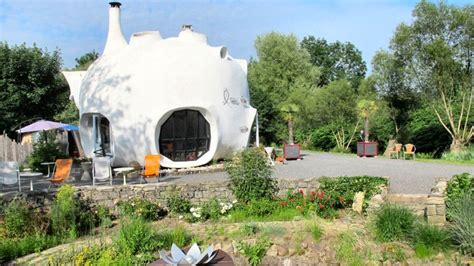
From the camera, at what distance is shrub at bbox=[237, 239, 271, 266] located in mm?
7121

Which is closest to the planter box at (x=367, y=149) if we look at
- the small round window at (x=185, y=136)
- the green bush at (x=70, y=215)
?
the small round window at (x=185, y=136)

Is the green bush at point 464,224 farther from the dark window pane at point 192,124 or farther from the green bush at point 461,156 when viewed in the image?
the green bush at point 461,156

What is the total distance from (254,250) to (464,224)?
10.4 feet

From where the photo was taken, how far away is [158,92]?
1530 centimetres

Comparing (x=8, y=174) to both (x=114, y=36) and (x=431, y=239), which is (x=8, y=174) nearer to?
(x=114, y=36)

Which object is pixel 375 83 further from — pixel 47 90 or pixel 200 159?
pixel 47 90

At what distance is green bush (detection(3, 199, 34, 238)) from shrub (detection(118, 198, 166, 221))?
186 centimetres

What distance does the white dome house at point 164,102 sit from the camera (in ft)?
50.2

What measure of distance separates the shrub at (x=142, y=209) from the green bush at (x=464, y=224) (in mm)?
5694

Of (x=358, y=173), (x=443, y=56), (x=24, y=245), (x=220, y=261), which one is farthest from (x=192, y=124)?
(x=443, y=56)

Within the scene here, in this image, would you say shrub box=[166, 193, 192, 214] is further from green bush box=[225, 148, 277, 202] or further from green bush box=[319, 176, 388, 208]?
green bush box=[319, 176, 388, 208]

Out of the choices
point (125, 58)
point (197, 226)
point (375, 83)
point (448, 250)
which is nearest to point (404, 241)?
point (448, 250)

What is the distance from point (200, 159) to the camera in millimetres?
16422

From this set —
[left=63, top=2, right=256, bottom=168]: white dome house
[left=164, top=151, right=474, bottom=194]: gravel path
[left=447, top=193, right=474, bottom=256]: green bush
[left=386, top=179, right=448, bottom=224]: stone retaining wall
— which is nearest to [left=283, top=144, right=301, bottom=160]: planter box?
[left=164, top=151, right=474, bottom=194]: gravel path
